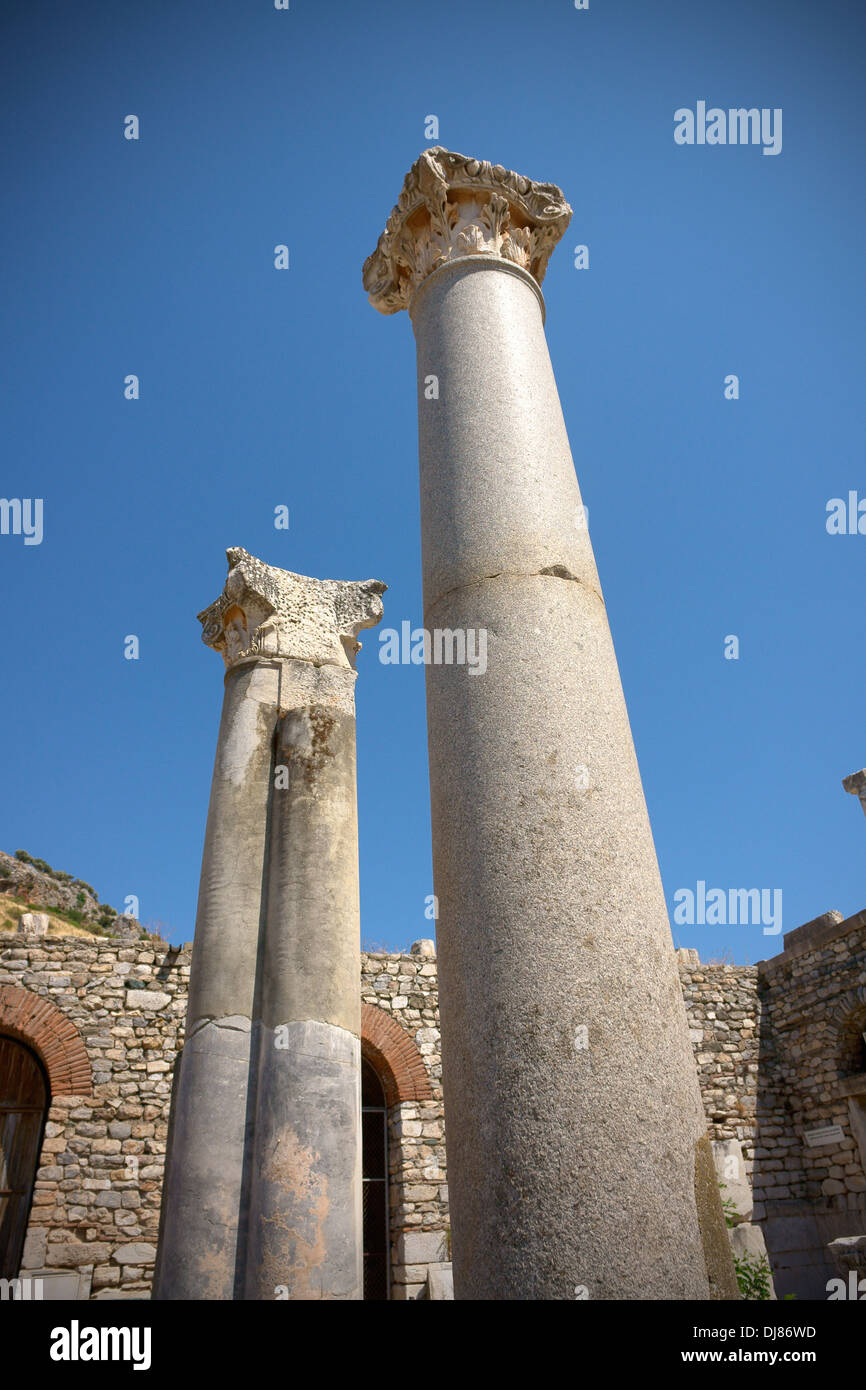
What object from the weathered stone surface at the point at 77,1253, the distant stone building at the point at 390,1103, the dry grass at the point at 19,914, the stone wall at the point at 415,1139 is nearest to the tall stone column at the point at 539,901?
the stone wall at the point at 415,1139

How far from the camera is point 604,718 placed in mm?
2934

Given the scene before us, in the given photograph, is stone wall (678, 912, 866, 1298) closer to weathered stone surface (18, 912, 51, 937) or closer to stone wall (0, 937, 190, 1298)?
stone wall (0, 937, 190, 1298)

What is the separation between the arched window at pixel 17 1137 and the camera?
314 inches

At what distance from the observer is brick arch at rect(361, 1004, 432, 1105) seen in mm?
9195

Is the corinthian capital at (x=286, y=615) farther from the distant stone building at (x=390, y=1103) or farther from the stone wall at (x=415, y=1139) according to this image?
the distant stone building at (x=390, y=1103)

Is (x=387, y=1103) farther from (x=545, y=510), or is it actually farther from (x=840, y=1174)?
(x=545, y=510)

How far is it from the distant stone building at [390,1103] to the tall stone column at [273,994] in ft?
15.6

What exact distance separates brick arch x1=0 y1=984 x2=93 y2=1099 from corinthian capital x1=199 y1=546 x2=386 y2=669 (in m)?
5.55

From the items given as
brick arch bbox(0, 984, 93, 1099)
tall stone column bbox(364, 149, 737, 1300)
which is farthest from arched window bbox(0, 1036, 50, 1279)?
tall stone column bbox(364, 149, 737, 1300)

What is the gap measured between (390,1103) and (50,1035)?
353 cm

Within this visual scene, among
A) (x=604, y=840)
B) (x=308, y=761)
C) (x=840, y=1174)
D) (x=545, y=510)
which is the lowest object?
(x=840, y=1174)

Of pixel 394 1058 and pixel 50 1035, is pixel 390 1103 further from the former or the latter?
pixel 50 1035
